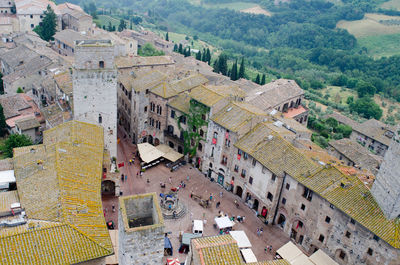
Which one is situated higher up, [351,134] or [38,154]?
[38,154]

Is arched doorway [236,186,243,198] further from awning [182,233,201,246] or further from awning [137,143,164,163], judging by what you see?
awning [137,143,164,163]

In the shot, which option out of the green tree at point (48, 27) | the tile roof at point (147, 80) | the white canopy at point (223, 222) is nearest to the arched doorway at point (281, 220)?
the white canopy at point (223, 222)

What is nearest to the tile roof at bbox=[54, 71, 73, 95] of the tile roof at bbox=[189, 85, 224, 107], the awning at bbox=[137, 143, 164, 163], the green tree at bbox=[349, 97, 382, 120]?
the awning at bbox=[137, 143, 164, 163]

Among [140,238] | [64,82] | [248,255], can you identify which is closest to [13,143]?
[64,82]

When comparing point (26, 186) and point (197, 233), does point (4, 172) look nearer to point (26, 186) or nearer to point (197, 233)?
point (26, 186)

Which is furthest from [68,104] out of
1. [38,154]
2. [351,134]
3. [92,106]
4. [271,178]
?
[351,134]

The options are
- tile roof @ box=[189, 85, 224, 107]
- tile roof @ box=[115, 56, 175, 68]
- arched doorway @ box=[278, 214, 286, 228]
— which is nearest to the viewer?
arched doorway @ box=[278, 214, 286, 228]

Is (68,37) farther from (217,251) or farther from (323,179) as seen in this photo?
(217,251)
